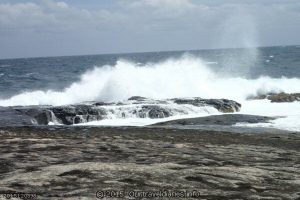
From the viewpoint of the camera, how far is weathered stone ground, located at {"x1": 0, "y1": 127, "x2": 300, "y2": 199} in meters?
6.00

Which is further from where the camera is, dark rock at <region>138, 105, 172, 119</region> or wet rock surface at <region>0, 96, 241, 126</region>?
dark rock at <region>138, 105, 172, 119</region>

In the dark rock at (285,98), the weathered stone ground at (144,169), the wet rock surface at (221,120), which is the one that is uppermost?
the weathered stone ground at (144,169)

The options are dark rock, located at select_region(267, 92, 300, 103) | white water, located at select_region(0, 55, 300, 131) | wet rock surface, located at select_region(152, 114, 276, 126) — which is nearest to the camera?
wet rock surface, located at select_region(152, 114, 276, 126)

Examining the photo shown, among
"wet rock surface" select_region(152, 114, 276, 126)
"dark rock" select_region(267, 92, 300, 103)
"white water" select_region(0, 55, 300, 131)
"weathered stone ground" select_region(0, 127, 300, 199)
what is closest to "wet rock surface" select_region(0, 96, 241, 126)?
"wet rock surface" select_region(152, 114, 276, 126)

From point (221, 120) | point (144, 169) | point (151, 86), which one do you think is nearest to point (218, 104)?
point (221, 120)

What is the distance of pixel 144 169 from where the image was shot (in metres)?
7.11

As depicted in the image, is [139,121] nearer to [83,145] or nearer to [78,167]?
[83,145]

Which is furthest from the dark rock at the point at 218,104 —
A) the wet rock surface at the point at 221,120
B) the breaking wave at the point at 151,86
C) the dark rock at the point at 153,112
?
the breaking wave at the point at 151,86

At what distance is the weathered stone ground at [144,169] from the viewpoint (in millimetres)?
6000

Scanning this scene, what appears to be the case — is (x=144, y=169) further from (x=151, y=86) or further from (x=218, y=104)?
(x=151, y=86)

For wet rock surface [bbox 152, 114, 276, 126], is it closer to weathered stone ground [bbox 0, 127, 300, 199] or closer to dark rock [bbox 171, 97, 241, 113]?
dark rock [bbox 171, 97, 241, 113]

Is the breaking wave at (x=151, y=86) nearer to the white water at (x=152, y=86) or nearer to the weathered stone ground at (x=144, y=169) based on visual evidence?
the white water at (x=152, y=86)

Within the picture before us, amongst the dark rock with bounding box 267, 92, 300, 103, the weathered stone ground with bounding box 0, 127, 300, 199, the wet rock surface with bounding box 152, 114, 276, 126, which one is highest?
the weathered stone ground with bounding box 0, 127, 300, 199

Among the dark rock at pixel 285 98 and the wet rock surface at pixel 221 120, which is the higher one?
the dark rock at pixel 285 98
